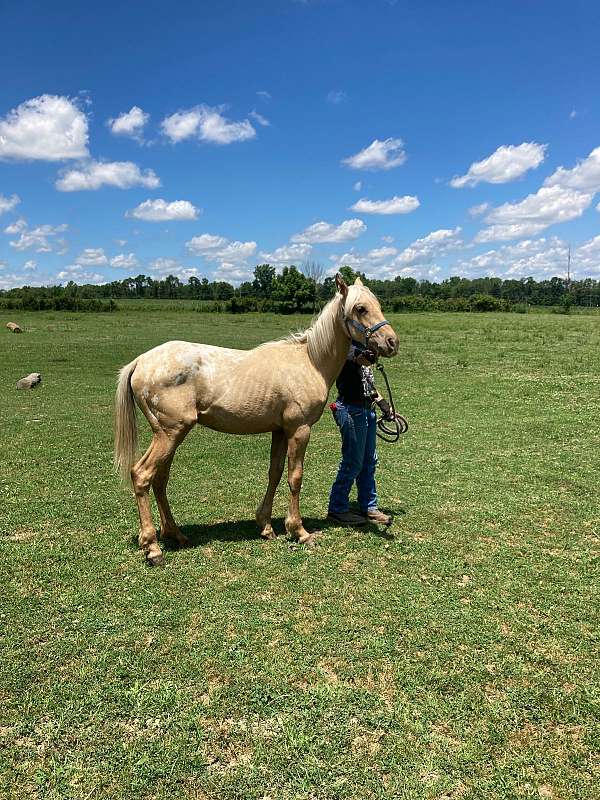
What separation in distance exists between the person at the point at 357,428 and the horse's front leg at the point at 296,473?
21.6 inches

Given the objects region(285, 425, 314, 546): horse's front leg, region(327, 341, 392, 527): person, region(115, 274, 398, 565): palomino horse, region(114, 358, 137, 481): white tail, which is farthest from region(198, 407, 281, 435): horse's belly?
region(327, 341, 392, 527): person

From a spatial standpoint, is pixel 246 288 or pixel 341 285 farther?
pixel 246 288

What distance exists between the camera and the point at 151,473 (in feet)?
15.5

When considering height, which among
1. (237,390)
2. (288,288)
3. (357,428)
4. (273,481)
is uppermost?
(288,288)

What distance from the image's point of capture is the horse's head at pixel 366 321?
4.69 metres

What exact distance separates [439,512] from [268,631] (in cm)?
313

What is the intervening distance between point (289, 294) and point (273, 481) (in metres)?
59.0

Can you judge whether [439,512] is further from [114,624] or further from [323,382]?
[114,624]

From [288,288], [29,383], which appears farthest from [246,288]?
[29,383]

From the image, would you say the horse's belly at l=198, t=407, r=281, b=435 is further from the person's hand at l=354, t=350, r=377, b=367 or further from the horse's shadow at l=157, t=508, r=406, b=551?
the horse's shadow at l=157, t=508, r=406, b=551

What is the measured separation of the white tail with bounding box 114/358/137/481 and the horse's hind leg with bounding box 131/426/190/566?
0.55ft

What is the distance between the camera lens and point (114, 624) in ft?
12.5

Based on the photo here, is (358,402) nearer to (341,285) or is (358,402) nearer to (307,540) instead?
(341,285)

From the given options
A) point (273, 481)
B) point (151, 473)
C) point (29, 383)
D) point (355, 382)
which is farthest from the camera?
point (29, 383)
